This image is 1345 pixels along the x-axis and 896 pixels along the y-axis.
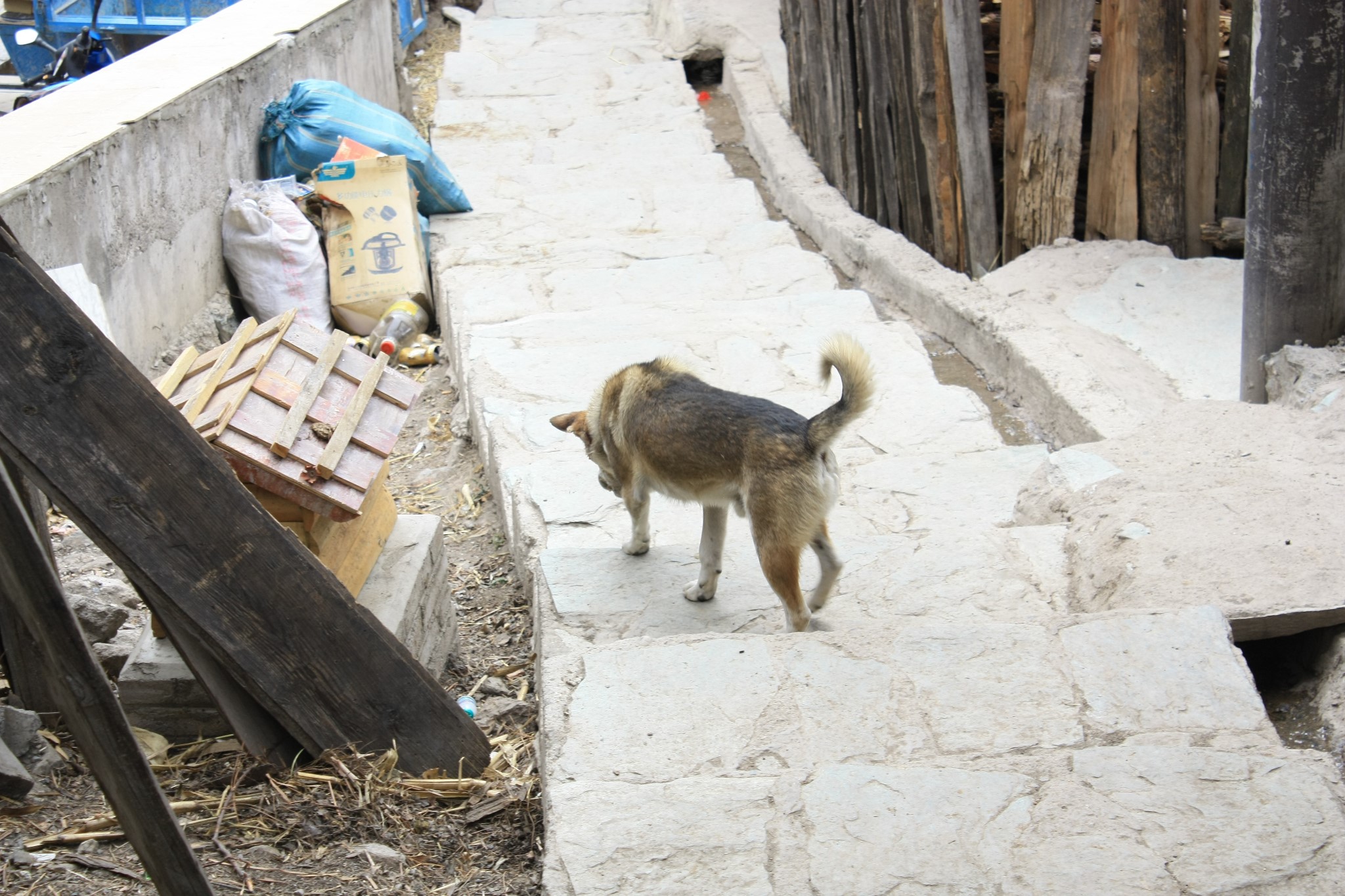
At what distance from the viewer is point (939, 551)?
12.5 feet

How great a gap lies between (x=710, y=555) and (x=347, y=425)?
1158 mm

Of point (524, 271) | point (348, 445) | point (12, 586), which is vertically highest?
point (12, 586)

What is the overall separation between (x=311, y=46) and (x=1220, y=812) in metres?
7.71

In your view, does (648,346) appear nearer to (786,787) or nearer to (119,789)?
(786,787)

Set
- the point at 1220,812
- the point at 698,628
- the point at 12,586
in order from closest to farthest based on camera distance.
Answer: the point at 12,586, the point at 1220,812, the point at 698,628

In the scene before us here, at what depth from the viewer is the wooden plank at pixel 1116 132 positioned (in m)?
5.23

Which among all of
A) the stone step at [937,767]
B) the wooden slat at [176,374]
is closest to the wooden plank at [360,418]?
the wooden slat at [176,374]

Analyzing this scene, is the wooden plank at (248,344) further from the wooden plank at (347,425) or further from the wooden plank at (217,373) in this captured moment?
the wooden plank at (347,425)

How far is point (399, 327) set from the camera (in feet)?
22.6

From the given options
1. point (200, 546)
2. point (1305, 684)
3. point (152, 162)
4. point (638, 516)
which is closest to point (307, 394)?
point (200, 546)

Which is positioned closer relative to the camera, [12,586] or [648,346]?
[12,586]

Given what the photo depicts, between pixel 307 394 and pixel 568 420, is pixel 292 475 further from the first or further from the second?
pixel 568 420

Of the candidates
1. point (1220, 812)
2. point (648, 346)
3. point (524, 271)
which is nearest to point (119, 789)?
point (1220, 812)

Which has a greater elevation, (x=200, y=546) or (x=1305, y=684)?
(x=200, y=546)
